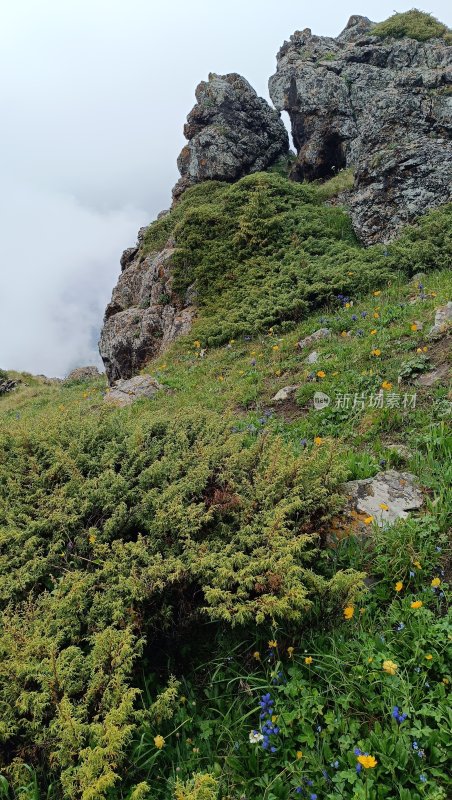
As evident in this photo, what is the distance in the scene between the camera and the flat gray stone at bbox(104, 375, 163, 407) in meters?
9.34

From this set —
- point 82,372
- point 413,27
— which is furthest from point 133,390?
point 413,27

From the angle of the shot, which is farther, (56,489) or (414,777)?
(56,489)

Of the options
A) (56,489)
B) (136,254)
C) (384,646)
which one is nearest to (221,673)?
(384,646)

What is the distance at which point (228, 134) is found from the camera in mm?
19406

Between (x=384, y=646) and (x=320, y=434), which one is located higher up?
(x=320, y=434)

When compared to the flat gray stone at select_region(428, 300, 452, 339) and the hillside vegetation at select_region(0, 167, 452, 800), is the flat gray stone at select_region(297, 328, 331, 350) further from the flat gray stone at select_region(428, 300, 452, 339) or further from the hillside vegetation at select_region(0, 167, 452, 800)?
the hillside vegetation at select_region(0, 167, 452, 800)

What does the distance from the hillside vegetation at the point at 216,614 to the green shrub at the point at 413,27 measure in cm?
2038

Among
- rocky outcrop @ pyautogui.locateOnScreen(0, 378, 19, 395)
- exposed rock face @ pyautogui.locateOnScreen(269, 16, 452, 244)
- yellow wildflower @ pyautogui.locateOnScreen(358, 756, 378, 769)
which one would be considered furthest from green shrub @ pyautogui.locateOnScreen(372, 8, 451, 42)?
rocky outcrop @ pyautogui.locateOnScreen(0, 378, 19, 395)

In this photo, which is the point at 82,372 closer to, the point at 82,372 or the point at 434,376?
the point at 82,372

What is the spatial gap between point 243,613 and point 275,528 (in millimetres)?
639

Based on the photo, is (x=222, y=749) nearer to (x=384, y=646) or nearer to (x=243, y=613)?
(x=243, y=613)

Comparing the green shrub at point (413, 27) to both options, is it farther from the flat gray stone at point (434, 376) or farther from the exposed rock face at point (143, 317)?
the flat gray stone at point (434, 376)

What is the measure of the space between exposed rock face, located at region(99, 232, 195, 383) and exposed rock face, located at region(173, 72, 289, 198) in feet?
16.5

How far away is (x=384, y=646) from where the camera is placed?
8.74 ft
